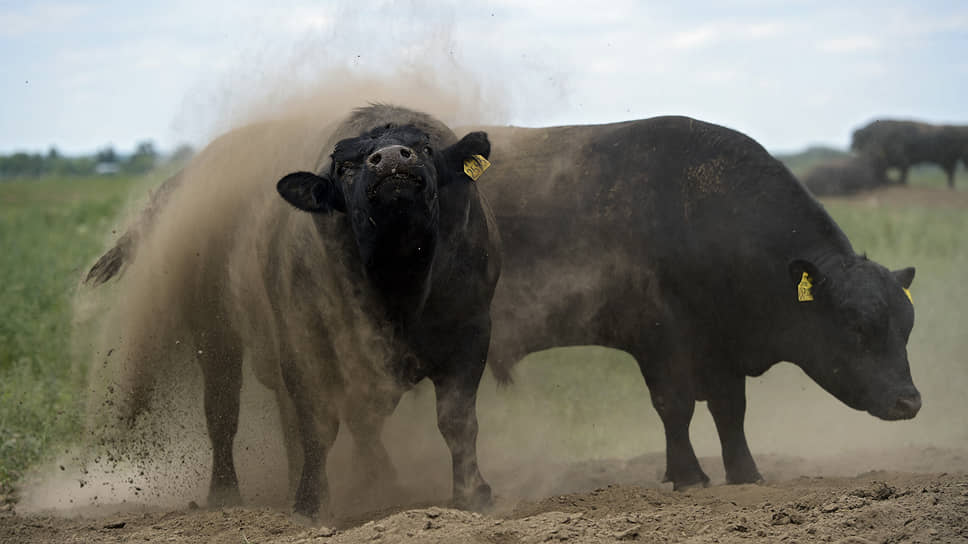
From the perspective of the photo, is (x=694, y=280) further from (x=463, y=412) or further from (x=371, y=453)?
(x=371, y=453)

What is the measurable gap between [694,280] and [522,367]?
102 inches

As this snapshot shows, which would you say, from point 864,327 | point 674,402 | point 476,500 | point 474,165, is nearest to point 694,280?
point 674,402

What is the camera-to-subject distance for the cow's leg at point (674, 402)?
7.80 meters

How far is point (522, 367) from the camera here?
10000mm

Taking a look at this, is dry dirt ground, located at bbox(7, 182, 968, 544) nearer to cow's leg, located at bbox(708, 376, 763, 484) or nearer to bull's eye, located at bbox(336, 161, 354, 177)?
cow's leg, located at bbox(708, 376, 763, 484)

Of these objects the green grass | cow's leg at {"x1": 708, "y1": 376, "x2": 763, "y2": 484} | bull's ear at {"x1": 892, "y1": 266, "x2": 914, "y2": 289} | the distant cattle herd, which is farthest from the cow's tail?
the distant cattle herd

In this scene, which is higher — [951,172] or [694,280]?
[951,172]

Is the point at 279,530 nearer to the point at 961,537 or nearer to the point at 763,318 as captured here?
the point at 961,537

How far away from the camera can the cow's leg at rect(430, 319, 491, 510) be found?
6594 mm

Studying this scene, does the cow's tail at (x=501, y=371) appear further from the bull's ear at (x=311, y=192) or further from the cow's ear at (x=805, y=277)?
the bull's ear at (x=311, y=192)

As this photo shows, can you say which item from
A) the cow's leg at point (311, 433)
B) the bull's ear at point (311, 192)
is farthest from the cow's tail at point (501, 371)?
the bull's ear at point (311, 192)

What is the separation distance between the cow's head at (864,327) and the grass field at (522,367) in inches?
105

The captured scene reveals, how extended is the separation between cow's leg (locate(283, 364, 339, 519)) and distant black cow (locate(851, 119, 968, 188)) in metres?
26.1

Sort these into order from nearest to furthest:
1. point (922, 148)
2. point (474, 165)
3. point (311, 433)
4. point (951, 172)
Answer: point (474, 165) → point (311, 433) → point (922, 148) → point (951, 172)
